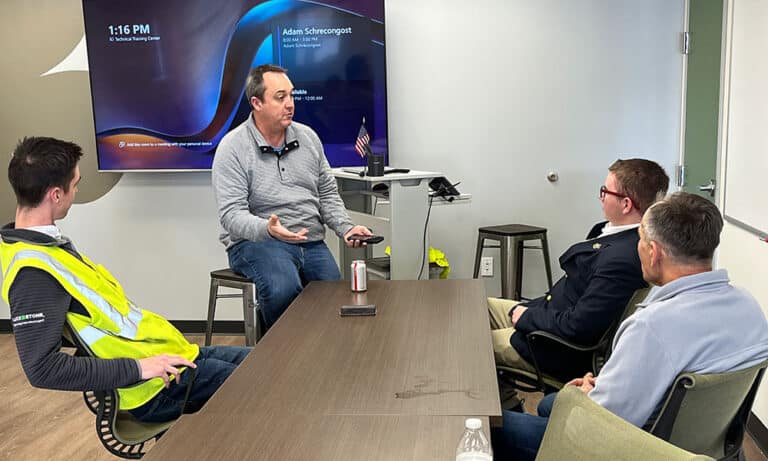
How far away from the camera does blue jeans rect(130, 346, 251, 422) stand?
7.61ft

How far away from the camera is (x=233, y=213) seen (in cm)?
348

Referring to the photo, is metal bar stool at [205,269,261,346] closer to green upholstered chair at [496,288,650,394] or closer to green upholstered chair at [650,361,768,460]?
green upholstered chair at [496,288,650,394]

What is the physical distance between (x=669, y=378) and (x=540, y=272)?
336 cm

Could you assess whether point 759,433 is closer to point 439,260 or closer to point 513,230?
point 513,230

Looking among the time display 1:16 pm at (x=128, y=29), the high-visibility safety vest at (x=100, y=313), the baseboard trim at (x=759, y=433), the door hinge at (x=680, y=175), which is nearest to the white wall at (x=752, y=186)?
the baseboard trim at (x=759, y=433)

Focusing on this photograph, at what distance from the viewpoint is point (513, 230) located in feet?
15.7

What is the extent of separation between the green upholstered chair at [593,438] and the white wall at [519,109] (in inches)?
135

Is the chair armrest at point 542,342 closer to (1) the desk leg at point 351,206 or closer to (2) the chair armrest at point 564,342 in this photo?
(2) the chair armrest at point 564,342

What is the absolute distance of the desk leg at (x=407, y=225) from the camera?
13.1ft

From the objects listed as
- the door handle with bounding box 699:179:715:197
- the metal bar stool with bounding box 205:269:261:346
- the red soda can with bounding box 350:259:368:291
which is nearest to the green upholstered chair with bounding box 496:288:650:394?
the red soda can with bounding box 350:259:368:291

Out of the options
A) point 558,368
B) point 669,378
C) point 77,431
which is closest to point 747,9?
point 558,368

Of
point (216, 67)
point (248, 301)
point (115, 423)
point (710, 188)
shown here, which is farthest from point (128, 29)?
point (710, 188)

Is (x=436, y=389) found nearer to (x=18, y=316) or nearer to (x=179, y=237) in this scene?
(x=18, y=316)

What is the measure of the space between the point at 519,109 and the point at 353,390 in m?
3.32
